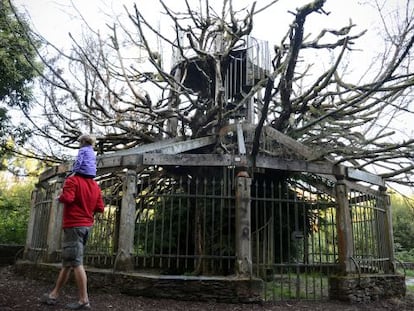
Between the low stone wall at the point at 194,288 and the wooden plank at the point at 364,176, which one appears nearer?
the low stone wall at the point at 194,288

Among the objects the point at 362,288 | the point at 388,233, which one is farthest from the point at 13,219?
the point at 388,233

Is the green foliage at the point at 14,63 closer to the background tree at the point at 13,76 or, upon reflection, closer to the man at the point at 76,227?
the background tree at the point at 13,76

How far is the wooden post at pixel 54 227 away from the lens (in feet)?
24.6

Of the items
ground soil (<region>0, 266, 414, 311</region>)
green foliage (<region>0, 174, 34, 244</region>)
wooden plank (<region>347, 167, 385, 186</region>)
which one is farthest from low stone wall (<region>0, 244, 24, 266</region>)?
wooden plank (<region>347, 167, 385, 186</region>)

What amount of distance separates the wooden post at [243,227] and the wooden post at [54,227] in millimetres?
3932

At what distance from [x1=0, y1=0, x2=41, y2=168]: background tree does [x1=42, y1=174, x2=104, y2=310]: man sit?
296 inches

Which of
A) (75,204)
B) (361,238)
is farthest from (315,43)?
(75,204)

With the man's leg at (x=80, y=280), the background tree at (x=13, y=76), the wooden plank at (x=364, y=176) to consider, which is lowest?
the man's leg at (x=80, y=280)

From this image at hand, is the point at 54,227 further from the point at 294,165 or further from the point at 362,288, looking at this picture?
the point at 362,288

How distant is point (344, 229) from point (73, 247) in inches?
208

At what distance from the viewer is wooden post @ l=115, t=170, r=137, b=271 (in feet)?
21.2

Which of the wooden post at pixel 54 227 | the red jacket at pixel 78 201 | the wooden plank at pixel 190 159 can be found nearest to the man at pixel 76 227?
the red jacket at pixel 78 201

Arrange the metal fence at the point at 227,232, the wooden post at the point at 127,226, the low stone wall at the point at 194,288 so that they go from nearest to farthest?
the low stone wall at the point at 194,288, the wooden post at the point at 127,226, the metal fence at the point at 227,232

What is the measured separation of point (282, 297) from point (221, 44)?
7511 millimetres
